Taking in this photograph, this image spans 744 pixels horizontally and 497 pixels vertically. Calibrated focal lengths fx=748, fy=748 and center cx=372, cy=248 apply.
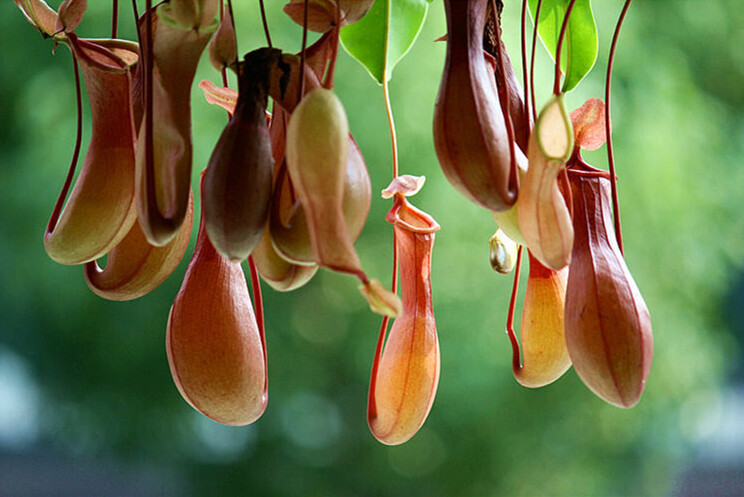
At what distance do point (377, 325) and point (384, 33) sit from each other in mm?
1199

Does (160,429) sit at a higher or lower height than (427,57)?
lower

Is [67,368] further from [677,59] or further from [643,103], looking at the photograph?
[677,59]

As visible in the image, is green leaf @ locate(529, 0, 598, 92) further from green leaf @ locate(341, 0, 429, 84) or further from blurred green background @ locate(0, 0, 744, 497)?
blurred green background @ locate(0, 0, 744, 497)

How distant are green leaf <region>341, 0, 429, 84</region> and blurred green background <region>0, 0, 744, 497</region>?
1085 millimetres

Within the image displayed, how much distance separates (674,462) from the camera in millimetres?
1735

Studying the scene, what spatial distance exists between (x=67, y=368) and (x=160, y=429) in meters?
0.24

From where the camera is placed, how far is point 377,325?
1.48 m

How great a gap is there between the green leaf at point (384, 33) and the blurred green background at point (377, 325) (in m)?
1.08

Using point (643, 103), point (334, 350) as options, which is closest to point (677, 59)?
point (643, 103)

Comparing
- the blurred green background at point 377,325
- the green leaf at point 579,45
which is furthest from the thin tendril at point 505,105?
the blurred green background at point 377,325

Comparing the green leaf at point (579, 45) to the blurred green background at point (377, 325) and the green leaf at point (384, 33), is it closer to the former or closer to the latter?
the green leaf at point (384, 33)

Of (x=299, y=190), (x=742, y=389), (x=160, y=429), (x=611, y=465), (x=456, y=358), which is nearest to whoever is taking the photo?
(x=299, y=190)

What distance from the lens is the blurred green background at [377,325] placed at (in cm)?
144

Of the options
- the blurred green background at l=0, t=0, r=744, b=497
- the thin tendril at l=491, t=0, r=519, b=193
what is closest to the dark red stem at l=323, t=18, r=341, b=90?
the thin tendril at l=491, t=0, r=519, b=193
